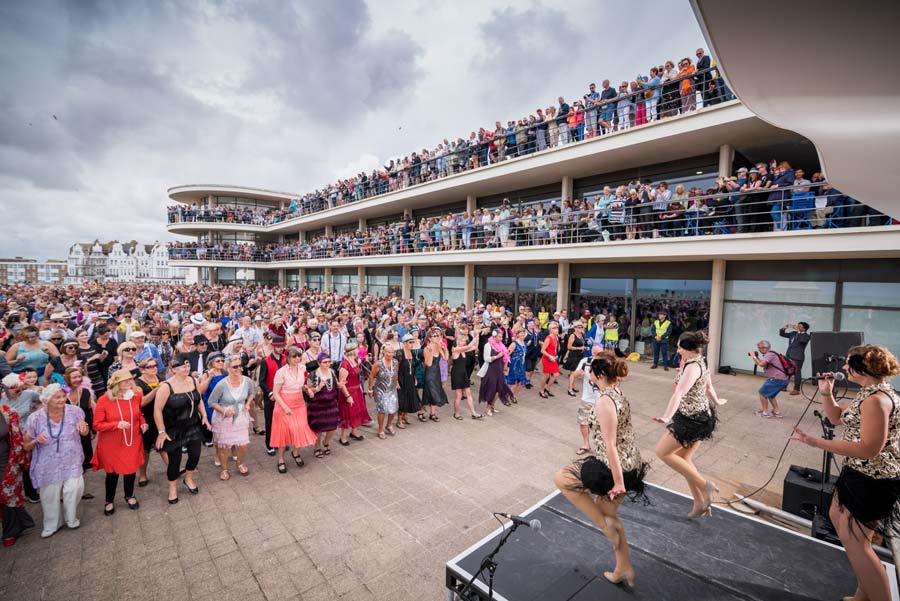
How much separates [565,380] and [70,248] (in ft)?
Result: 430

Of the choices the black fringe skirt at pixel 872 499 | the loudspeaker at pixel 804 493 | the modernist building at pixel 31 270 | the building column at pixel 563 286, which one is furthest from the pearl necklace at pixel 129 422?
the modernist building at pixel 31 270

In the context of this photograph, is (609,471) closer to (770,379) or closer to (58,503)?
(58,503)

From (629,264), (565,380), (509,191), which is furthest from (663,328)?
(509,191)

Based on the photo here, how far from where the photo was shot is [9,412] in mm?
4055

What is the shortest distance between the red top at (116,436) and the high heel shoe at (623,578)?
521cm

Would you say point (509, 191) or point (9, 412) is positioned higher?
point (509, 191)

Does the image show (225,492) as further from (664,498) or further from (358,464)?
(664,498)

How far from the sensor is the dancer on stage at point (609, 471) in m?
2.97

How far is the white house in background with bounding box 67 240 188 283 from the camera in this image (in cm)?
9669

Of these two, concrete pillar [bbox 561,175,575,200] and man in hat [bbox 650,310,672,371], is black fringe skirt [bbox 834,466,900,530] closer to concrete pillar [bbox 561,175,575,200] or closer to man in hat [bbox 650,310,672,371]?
man in hat [bbox 650,310,672,371]

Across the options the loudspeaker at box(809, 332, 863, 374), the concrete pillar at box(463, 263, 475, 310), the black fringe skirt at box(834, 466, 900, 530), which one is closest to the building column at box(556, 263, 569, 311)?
the concrete pillar at box(463, 263, 475, 310)

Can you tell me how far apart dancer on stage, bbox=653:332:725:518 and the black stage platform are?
1.37ft

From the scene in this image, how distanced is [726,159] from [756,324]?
503cm

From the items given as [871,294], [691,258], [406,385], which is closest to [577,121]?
[691,258]
